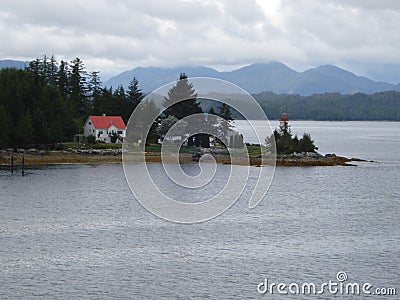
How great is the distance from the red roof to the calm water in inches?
1167

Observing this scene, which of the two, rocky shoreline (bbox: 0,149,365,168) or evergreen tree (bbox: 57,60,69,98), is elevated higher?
evergreen tree (bbox: 57,60,69,98)

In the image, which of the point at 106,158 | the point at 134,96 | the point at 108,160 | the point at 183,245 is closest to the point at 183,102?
the point at 134,96

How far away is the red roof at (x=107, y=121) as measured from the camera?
7975 cm

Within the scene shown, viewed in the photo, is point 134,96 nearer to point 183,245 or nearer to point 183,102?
point 183,102

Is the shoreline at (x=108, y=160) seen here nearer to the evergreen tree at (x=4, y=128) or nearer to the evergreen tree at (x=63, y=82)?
the evergreen tree at (x=4, y=128)

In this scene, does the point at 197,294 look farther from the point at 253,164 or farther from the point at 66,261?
the point at 253,164

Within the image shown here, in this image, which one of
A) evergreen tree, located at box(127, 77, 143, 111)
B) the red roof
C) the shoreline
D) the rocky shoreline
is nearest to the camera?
the shoreline

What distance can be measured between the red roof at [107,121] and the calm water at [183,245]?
29653 millimetres

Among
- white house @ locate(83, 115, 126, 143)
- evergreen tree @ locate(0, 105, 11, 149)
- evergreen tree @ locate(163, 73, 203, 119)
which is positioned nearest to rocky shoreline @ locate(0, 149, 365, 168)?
evergreen tree @ locate(0, 105, 11, 149)

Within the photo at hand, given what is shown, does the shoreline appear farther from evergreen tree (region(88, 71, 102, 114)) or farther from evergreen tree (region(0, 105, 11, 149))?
evergreen tree (region(88, 71, 102, 114))

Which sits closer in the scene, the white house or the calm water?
the calm water

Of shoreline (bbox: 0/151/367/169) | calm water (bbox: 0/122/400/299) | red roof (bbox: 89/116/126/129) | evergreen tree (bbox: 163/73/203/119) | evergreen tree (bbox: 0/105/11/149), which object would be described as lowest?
calm water (bbox: 0/122/400/299)

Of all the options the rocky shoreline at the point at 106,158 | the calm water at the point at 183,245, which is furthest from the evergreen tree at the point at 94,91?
the calm water at the point at 183,245

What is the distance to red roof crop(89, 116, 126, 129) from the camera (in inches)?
3140
